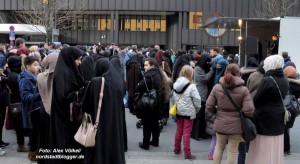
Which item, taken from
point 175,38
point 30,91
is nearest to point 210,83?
point 30,91

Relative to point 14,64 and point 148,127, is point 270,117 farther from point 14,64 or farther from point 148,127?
point 14,64

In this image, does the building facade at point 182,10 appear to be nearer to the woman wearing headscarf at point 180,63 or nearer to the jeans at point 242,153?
the woman wearing headscarf at point 180,63

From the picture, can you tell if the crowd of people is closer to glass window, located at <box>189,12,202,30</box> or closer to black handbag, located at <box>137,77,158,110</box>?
black handbag, located at <box>137,77,158,110</box>

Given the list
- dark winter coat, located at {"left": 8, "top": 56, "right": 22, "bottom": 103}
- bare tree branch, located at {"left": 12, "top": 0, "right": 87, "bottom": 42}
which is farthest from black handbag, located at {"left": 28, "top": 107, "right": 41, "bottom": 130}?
bare tree branch, located at {"left": 12, "top": 0, "right": 87, "bottom": 42}

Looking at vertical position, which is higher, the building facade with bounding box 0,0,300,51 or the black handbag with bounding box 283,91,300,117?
the building facade with bounding box 0,0,300,51

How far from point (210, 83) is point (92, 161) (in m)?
5.16

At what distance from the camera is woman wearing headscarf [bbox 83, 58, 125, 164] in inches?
200

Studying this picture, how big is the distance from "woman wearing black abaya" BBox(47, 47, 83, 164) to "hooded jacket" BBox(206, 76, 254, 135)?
224 centimetres

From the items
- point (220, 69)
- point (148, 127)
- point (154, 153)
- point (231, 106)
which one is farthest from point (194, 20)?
point (231, 106)

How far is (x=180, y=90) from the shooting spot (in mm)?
8039

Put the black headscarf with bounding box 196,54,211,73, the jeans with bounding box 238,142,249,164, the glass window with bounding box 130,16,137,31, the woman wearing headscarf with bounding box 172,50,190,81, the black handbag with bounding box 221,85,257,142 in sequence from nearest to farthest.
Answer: the black handbag with bounding box 221,85,257,142 → the jeans with bounding box 238,142,249,164 → the black headscarf with bounding box 196,54,211,73 → the woman wearing headscarf with bounding box 172,50,190,81 → the glass window with bounding box 130,16,137,31

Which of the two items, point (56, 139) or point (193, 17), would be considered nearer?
point (56, 139)

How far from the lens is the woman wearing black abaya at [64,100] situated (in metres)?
5.21

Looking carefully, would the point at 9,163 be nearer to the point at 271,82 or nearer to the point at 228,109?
the point at 228,109
